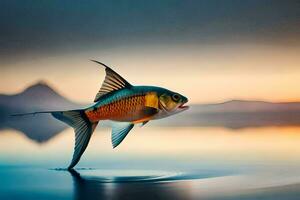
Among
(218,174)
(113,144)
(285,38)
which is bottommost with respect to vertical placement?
(218,174)

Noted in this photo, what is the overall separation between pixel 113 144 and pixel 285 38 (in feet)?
Answer: 2.34

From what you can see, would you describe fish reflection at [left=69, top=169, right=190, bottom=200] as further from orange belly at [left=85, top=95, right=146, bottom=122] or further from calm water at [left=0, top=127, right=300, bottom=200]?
orange belly at [left=85, top=95, right=146, bottom=122]

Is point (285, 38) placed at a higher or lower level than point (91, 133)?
higher

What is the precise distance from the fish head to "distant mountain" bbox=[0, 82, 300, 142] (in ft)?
0.16

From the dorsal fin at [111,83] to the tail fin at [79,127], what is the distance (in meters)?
0.08

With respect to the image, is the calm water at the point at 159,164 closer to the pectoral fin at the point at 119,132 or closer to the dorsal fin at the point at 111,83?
the pectoral fin at the point at 119,132

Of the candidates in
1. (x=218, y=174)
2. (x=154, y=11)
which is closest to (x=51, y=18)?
(x=154, y=11)

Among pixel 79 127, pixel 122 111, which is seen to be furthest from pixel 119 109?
pixel 79 127

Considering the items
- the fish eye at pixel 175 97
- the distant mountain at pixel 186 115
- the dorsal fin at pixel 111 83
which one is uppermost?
the dorsal fin at pixel 111 83

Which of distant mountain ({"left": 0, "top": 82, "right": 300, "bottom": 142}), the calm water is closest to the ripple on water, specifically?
the calm water

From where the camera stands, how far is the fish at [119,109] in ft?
5.71

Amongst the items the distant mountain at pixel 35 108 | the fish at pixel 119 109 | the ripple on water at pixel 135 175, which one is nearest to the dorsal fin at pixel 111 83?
the fish at pixel 119 109

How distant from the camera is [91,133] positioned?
1.77 m

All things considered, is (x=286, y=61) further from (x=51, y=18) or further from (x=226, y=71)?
(x=51, y=18)
